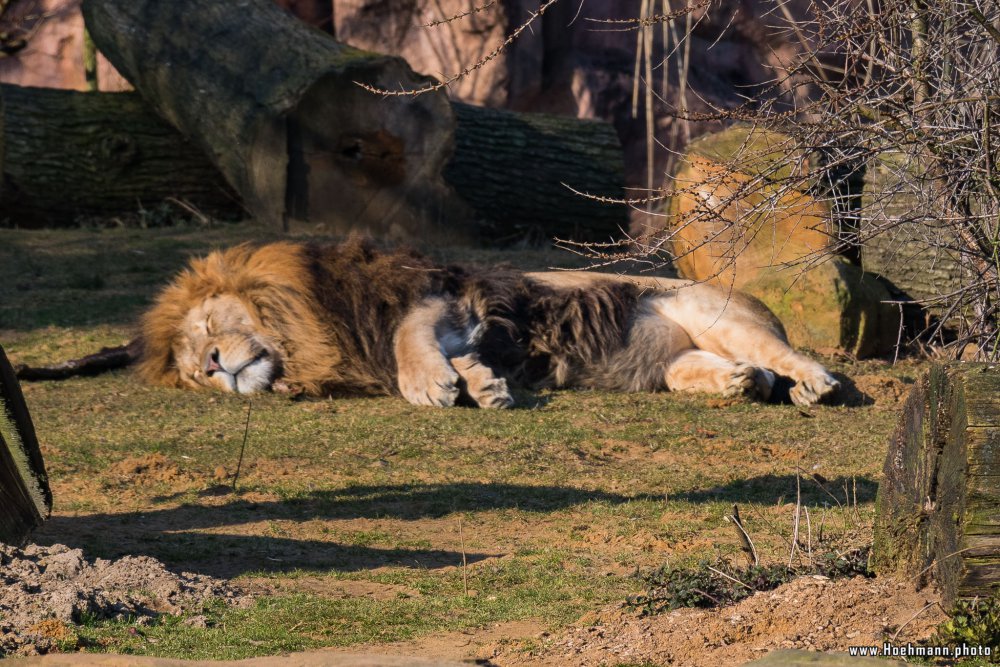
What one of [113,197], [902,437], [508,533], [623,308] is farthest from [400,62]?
[902,437]

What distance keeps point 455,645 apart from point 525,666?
1.01 ft

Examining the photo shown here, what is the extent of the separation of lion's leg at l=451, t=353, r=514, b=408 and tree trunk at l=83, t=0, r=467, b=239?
4182 mm

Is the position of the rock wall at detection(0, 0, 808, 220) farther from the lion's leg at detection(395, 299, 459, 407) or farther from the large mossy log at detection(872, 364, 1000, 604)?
the large mossy log at detection(872, 364, 1000, 604)

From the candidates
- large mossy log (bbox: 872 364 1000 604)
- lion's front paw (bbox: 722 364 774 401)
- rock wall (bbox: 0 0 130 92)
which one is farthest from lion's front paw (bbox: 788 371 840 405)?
rock wall (bbox: 0 0 130 92)

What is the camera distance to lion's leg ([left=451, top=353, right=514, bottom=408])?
7941 millimetres

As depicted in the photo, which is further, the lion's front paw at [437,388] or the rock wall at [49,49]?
the rock wall at [49,49]

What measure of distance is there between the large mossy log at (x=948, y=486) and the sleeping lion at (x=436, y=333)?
4.20m

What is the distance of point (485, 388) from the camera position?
26.1 ft

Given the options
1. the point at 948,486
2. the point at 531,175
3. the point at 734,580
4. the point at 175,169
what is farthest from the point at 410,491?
the point at 175,169

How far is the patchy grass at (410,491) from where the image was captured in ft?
14.3

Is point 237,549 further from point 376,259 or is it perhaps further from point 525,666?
point 376,259

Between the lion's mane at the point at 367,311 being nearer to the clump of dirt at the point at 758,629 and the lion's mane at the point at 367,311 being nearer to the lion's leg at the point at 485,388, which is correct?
the lion's leg at the point at 485,388

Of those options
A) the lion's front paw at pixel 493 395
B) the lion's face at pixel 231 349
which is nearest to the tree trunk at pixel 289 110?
the lion's face at pixel 231 349

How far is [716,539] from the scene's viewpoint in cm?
527
